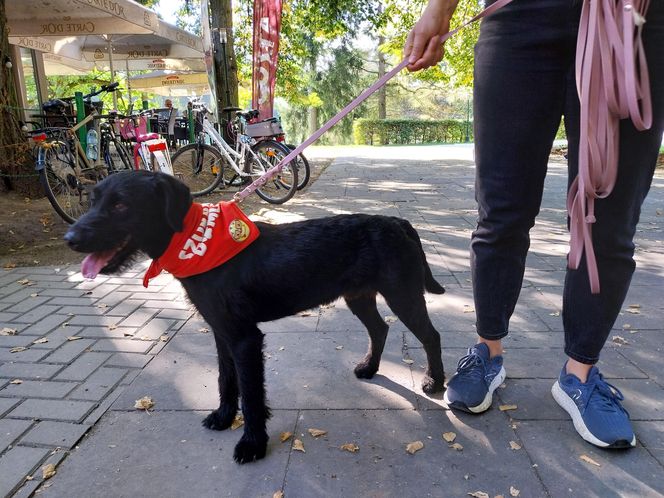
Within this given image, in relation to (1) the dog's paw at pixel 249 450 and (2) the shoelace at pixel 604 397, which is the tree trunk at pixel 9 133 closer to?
(1) the dog's paw at pixel 249 450

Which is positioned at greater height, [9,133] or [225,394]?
[9,133]

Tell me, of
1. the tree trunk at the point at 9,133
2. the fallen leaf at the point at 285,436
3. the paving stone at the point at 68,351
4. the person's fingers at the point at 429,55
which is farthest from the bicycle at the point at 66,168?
the person's fingers at the point at 429,55

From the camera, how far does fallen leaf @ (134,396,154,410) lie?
2.37 m

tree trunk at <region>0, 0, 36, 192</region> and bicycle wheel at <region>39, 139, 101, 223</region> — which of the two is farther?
tree trunk at <region>0, 0, 36, 192</region>

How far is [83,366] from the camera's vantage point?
110 inches

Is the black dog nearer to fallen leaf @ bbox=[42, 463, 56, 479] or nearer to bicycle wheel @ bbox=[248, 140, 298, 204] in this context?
fallen leaf @ bbox=[42, 463, 56, 479]

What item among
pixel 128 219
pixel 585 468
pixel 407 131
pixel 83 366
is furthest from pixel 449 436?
pixel 407 131

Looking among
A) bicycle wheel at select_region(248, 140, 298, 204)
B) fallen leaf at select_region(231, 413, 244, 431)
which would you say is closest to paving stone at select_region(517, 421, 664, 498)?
fallen leaf at select_region(231, 413, 244, 431)

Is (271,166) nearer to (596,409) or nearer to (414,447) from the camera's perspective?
(414,447)

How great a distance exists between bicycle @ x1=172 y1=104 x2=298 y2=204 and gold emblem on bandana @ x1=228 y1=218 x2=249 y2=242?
5571mm

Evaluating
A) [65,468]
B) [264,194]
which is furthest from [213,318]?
[264,194]

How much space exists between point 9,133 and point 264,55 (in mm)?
4908

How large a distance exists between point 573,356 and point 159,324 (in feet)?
8.44

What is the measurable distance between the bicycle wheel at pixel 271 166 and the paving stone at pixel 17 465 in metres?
5.97
